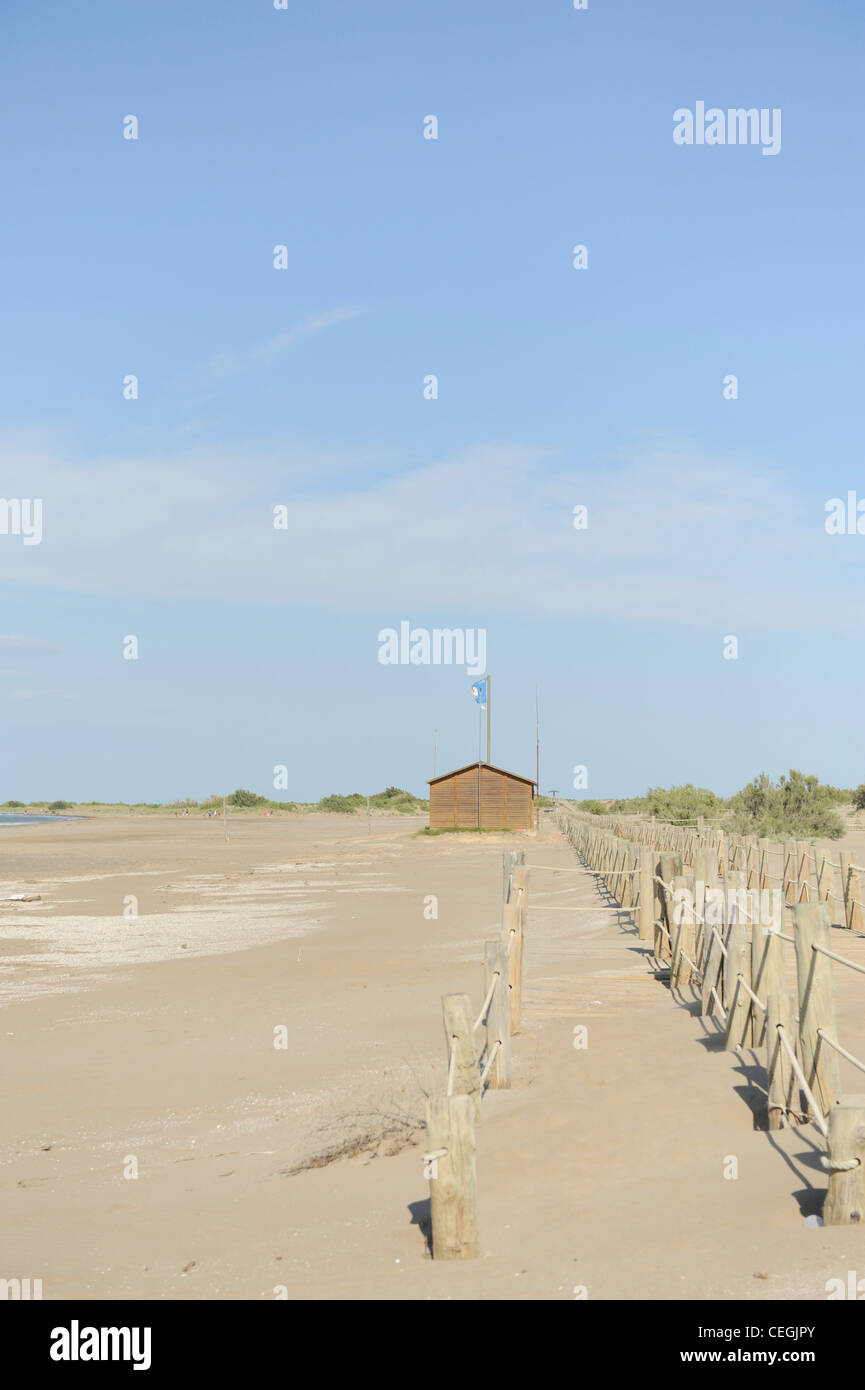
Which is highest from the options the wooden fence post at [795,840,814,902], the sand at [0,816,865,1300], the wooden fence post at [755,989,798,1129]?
the wooden fence post at [795,840,814,902]

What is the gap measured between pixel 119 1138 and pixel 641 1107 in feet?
12.4

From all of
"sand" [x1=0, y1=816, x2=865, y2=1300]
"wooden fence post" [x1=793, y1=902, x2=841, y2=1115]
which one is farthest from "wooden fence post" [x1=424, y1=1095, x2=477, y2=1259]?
"wooden fence post" [x1=793, y1=902, x2=841, y2=1115]

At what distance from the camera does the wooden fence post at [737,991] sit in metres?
9.16

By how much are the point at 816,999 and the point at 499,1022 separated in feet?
9.10

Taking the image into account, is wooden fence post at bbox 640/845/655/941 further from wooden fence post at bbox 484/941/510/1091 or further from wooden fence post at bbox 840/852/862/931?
wooden fence post at bbox 484/941/510/1091

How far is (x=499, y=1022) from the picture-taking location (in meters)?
9.01

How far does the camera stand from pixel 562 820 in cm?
5725

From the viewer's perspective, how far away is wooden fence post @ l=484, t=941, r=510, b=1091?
29.4 ft

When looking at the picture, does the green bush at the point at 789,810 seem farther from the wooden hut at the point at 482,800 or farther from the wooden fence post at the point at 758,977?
the wooden fence post at the point at 758,977

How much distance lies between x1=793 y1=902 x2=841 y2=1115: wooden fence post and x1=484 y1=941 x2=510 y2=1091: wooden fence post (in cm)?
255

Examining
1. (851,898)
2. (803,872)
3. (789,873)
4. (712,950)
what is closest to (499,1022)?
(712,950)

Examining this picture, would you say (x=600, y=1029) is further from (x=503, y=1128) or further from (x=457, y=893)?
(x=457, y=893)

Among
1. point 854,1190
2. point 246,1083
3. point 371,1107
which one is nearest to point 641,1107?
point 371,1107

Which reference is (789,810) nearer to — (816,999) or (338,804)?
(816,999)
